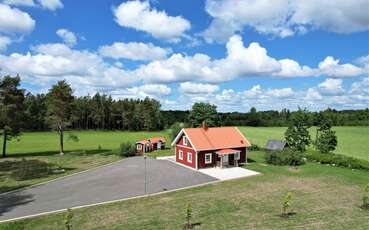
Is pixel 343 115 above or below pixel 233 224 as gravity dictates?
above

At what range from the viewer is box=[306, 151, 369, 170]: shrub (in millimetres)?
30766

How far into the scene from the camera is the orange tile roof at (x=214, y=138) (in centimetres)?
3259

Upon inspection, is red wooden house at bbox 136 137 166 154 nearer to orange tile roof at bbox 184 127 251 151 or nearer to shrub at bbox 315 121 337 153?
orange tile roof at bbox 184 127 251 151

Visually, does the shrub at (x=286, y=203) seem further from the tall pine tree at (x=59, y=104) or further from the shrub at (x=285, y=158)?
the tall pine tree at (x=59, y=104)

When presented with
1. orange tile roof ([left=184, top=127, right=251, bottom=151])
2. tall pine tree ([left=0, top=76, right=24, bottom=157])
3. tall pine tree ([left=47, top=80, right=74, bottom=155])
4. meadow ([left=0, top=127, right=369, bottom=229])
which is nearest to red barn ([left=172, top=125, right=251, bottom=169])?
orange tile roof ([left=184, top=127, right=251, bottom=151])

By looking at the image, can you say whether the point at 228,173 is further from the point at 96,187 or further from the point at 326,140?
the point at 326,140

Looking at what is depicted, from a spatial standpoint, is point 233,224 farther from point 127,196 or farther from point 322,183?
point 322,183

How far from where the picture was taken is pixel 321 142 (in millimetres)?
41125

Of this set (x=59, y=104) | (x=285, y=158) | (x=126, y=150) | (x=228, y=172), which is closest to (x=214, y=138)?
(x=228, y=172)

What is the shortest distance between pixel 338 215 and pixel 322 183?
364 inches

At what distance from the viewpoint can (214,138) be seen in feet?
112

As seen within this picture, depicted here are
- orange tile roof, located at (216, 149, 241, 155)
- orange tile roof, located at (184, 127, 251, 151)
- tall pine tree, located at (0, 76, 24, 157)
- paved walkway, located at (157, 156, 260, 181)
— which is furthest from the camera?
tall pine tree, located at (0, 76, 24, 157)

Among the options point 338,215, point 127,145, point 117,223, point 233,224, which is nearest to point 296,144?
point 127,145

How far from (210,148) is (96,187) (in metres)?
13.6
